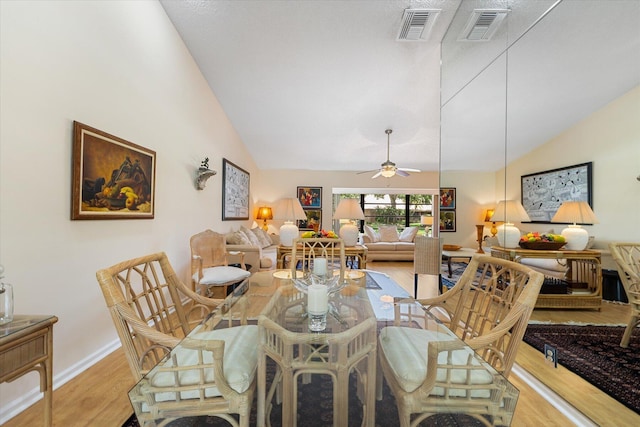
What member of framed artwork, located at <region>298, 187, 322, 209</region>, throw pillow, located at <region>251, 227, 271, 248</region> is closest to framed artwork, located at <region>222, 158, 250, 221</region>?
throw pillow, located at <region>251, 227, 271, 248</region>

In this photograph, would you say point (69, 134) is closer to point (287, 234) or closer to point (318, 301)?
point (318, 301)

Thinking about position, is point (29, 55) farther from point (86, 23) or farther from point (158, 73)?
point (158, 73)

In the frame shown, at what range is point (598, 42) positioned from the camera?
5.50 ft

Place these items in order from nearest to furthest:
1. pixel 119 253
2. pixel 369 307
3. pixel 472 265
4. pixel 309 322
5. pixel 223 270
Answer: pixel 309 322 → pixel 472 265 → pixel 369 307 → pixel 119 253 → pixel 223 270

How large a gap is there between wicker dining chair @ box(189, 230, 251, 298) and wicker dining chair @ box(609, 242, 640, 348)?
3082 mm

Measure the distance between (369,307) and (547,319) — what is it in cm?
183

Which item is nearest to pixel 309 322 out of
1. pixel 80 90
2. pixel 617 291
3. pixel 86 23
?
pixel 617 291

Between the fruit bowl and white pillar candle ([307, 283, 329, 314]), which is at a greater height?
the fruit bowl

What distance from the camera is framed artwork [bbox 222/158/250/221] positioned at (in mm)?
4871

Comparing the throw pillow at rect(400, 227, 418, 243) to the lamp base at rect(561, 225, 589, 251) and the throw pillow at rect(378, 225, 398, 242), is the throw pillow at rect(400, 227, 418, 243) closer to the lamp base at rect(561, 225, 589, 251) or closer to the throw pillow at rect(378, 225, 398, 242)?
the throw pillow at rect(378, 225, 398, 242)

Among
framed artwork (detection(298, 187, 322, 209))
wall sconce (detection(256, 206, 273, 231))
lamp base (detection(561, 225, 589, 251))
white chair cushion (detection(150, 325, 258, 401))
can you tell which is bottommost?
white chair cushion (detection(150, 325, 258, 401))

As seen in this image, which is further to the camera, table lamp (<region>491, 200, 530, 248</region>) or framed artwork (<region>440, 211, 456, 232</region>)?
framed artwork (<region>440, 211, 456, 232</region>)

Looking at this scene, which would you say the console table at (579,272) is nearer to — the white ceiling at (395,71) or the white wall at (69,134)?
the white ceiling at (395,71)

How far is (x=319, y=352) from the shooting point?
1.16 meters
